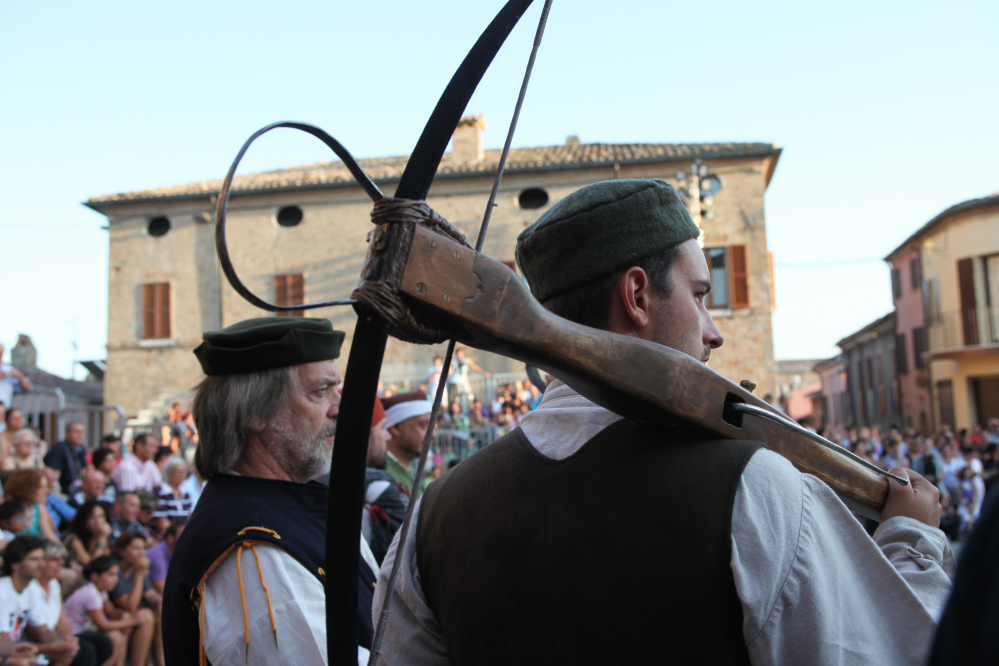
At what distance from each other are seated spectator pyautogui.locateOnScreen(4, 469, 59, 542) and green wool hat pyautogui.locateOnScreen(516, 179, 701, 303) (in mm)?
5855

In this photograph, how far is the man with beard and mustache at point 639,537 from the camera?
1076 millimetres

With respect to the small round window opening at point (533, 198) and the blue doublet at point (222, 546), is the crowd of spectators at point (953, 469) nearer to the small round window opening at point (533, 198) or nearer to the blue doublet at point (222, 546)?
the small round window opening at point (533, 198)

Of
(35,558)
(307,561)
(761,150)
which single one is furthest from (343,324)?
(307,561)

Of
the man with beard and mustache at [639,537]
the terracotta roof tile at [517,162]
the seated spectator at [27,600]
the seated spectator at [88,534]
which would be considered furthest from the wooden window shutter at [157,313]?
the man with beard and mustache at [639,537]

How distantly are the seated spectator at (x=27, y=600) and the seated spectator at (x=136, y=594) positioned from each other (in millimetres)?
829

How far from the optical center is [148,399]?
22062 millimetres

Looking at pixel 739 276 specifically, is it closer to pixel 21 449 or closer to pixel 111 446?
pixel 111 446

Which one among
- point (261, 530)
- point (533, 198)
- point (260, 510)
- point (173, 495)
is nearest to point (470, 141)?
point (533, 198)

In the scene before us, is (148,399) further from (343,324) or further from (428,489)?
(428,489)

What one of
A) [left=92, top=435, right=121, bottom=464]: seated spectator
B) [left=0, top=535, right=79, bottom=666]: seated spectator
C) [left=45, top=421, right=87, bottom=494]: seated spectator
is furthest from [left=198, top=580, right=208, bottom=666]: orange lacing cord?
[left=45, top=421, right=87, bottom=494]: seated spectator

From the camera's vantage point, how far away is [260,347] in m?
2.29

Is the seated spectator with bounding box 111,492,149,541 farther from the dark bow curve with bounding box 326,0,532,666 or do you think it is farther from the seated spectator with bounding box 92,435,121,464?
the dark bow curve with bounding box 326,0,532,666

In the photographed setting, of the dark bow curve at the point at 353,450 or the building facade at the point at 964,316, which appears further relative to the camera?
the building facade at the point at 964,316

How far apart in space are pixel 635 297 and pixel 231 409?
1.36 metres
